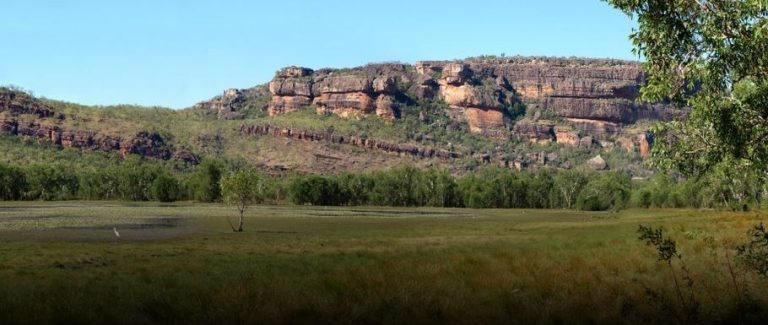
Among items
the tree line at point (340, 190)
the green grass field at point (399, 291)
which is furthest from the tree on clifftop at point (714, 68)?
the tree line at point (340, 190)

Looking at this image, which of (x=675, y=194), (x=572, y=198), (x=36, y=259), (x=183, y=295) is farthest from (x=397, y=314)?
(x=572, y=198)

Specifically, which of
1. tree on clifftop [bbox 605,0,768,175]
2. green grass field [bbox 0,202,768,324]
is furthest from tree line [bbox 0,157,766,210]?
tree on clifftop [bbox 605,0,768,175]

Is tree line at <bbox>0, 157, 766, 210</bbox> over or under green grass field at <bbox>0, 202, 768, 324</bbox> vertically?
under

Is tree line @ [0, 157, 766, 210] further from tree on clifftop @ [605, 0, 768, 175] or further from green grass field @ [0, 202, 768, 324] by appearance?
tree on clifftop @ [605, 0, 768, 175]

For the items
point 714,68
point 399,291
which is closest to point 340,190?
point 399,291

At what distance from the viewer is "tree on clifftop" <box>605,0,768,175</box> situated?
12.9m

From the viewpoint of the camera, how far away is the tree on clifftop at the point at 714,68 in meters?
12.9

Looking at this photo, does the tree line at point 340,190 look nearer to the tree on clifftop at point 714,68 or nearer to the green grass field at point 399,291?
the green grass field at point 399,291

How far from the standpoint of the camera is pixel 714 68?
533 inches

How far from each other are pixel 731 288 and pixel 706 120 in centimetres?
423

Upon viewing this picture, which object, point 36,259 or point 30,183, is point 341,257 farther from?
point 30,183

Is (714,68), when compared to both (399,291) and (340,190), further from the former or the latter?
(340,190)

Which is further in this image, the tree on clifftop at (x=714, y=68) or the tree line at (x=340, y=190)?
the tree line at (x=340, y=190)

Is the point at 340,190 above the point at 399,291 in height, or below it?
below
